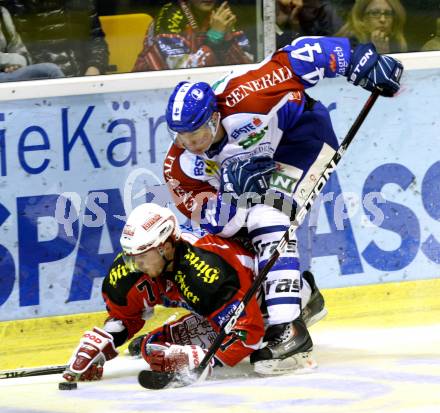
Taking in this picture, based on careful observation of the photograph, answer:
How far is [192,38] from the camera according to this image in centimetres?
651

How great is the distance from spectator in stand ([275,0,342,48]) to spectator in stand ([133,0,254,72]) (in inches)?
8.7

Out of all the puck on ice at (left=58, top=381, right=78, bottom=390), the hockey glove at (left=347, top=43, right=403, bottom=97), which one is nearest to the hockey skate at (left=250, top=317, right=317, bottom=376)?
the puck on ice at (left=58, top=381, right=78, bottom=390)

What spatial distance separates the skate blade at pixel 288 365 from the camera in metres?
5.21

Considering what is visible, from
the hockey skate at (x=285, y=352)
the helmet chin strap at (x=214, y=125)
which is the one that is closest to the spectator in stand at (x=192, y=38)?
the helmet chin strap at (x=214, y=125)

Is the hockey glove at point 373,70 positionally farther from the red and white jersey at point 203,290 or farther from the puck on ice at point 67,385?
the puck on ice at point 67,385

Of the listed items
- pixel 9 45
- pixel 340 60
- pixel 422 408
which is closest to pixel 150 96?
pixel 9 45

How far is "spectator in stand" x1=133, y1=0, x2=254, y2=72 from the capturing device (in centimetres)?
645

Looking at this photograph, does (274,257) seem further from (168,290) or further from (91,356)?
(91,356)

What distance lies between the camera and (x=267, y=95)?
17.7 ft

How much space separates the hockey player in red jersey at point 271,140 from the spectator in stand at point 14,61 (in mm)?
1043

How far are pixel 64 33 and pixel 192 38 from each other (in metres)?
0.69

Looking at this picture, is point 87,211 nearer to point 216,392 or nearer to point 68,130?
point 68,130

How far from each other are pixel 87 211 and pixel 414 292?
73.3 inches

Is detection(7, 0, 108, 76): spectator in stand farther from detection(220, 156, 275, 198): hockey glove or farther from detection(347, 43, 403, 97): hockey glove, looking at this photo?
detection(347, 43, 403, 97): hockey glove
